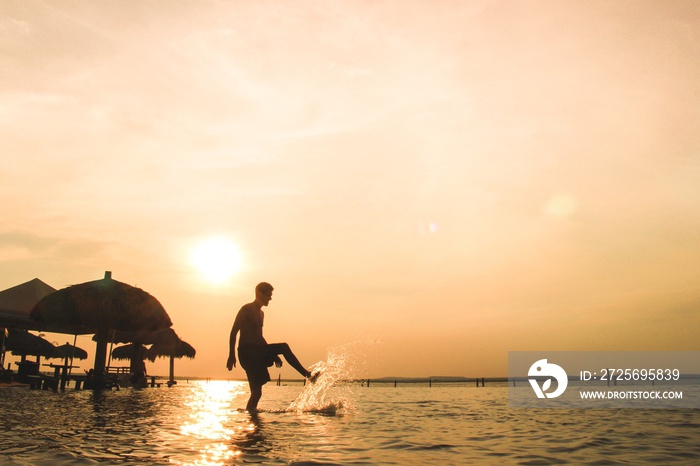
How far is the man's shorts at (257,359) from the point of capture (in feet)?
31.3

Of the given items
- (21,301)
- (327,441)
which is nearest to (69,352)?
(21,301)

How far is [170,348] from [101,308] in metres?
19.0

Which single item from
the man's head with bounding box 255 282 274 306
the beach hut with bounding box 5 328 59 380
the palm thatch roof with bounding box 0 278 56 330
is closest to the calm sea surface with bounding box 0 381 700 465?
the man's head with bounding box 255 282 274 306

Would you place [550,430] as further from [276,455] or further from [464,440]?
[276,455]

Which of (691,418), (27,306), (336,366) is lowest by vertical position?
(691,418)

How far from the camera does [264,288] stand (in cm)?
991

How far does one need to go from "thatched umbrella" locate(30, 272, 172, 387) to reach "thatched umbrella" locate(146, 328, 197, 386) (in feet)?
47.3

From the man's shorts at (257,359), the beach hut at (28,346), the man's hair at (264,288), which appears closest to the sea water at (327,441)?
the man's shorts at (257,359)

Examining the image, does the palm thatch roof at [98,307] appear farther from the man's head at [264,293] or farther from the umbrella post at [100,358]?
the man's head at [264,293]

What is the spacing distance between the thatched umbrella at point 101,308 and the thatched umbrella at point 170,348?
14408 millimetres

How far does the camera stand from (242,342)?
31.6ft

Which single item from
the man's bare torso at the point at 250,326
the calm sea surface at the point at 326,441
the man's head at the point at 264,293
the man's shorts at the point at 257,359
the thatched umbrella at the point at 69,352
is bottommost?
the thatched umbrella at the point at 69,352

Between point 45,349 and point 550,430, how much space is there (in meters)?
27.4

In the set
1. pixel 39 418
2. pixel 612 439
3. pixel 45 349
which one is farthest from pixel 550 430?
pixel 45 349
